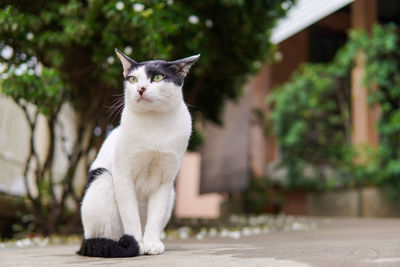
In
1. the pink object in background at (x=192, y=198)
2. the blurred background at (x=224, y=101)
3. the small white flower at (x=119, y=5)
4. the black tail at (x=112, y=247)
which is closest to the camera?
the black tail at (x=112, y=247)

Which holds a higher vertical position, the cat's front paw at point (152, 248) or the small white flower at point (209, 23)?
the small white flower at point (209, 23)

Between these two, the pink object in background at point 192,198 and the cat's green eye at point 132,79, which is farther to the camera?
the pink object in background at point 192,198

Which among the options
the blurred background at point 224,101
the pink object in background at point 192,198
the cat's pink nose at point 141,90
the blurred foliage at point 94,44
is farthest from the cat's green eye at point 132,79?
the pink object in background at point 192,198

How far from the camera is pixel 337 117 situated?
991cm

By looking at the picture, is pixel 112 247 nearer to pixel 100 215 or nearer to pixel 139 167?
pixel 100 215

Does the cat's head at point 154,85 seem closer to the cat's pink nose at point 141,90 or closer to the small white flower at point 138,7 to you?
the cat's pink nose at point 141,90

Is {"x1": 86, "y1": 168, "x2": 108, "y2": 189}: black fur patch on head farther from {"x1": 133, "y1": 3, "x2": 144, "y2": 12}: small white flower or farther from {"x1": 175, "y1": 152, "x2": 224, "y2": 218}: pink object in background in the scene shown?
{"x1": 175, "y1": 152, "x2": 224, "y2": 218}: pink object in background

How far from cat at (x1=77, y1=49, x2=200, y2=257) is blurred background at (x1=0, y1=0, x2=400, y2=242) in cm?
80

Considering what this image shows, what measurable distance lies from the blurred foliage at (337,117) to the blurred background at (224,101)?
0.03m

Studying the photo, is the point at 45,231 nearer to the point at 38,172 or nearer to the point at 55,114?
the point at 38,172

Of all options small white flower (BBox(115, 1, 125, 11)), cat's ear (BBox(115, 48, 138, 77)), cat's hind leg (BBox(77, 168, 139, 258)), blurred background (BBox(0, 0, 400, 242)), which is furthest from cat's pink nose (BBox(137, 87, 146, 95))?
small white flower (BBox(115, 1, 125, 11))

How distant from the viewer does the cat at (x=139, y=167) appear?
79.2 inches

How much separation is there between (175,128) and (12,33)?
1.92 meters

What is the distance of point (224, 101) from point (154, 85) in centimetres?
513
